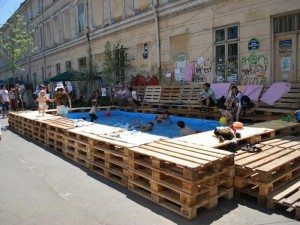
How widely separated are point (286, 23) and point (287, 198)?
877 cm

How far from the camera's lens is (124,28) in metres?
21.0

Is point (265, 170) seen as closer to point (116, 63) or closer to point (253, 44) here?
point (253, 44)

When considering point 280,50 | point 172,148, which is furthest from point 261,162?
point 280,50

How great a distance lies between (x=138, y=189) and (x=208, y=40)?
10.5 meters

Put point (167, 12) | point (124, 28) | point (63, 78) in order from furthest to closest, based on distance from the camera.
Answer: point (63, 78) → point (124, 28) → point (167, 12)

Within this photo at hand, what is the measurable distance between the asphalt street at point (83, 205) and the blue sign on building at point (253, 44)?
8484 mm

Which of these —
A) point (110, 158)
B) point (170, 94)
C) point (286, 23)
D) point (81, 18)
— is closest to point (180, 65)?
point (170, 94)

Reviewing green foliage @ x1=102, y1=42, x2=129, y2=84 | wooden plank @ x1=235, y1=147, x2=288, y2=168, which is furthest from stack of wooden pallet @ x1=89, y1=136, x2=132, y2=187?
green foliage @ x1=102, y1=42, x2=129, y2=84

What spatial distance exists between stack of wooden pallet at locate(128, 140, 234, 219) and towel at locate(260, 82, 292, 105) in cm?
698

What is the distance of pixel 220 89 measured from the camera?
14.1 m

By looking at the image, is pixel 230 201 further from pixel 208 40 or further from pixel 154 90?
pixel 154 90

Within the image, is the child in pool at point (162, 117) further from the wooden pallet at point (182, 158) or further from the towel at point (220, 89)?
the wooden pallet at point (182, 158)

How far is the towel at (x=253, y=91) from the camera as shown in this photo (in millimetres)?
12516

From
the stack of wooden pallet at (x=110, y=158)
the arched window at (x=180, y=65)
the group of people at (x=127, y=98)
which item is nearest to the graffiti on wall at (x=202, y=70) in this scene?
the arched window at (x=180, y=65)
